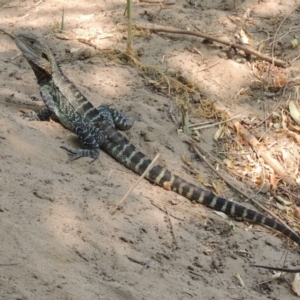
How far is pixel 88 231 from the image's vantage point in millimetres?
4957

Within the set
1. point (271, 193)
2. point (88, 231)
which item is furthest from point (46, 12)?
point (88, 231)

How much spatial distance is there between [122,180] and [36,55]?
83.5 inches

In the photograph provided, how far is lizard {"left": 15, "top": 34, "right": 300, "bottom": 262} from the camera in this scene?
624cm

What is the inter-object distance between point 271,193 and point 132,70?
247cm

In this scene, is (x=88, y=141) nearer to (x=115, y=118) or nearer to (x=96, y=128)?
(x=96, y=128)

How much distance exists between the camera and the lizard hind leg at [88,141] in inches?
249

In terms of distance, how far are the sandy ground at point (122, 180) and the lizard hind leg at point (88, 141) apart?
0.32 ft

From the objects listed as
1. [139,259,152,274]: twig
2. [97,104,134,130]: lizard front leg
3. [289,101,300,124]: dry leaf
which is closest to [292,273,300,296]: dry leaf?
[139,259,152,274]: twig

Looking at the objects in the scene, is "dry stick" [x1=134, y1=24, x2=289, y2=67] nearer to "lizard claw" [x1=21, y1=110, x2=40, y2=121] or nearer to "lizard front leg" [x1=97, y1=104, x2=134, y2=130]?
"lizard front leg" [x1=97, y1=104, x2=134, y2=130]

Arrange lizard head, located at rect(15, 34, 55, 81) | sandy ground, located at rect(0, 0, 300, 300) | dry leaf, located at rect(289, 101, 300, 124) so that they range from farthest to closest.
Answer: dry leaf, located at rect(289, 101, 300, 124), lizard head, located at rect(15, 34, 55, 81), sandy ground, located at rect(0, 0, 300, 300)

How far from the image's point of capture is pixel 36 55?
7281 millimetres

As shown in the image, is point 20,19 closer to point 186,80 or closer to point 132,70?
point 132,70

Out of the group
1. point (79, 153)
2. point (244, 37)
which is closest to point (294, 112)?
point (244, 37)

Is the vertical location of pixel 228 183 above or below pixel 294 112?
below
